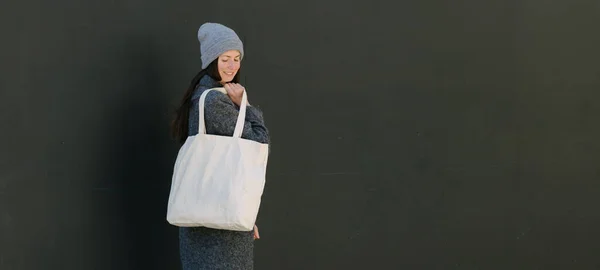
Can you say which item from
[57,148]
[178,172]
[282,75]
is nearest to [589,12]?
[282,75]

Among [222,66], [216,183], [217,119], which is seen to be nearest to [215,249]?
[216,183]

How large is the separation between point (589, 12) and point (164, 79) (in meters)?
2.50

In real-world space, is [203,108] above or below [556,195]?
above

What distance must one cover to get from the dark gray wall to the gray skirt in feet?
2.15

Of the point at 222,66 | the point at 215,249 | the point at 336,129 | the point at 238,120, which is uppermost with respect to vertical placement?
the point at 222,66

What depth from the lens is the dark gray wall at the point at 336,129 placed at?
335 cm

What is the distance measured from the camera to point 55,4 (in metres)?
3.32

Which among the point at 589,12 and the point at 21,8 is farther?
the point at 589,12

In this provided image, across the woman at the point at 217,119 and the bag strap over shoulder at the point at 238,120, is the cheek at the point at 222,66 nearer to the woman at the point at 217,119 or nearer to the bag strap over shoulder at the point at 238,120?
the woman at the point at 217,119

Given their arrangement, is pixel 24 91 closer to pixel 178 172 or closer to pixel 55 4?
pixel 55 4

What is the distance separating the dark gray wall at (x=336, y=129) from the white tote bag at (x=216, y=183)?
74 cm

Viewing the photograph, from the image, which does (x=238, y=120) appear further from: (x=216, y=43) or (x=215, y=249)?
(x=215, y=249)

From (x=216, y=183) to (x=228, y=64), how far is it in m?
0.53

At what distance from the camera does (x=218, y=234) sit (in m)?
2.96
